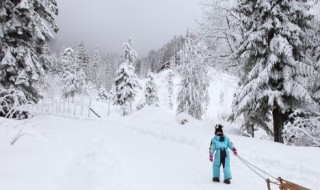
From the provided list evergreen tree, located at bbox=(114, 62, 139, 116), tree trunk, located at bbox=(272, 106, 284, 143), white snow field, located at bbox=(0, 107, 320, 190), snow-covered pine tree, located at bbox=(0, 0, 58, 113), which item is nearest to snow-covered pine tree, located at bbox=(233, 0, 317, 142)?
tree trunk, located at bbox=(272, 106, 284, 143)

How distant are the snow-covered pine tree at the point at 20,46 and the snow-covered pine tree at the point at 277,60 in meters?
11.4

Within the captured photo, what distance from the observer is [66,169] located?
7.05 metres

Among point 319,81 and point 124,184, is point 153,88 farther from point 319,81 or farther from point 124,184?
point 124,184

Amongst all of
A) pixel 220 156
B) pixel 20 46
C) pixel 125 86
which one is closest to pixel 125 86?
pixel 125 86

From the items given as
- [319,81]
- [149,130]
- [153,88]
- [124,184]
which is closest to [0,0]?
[149,130]

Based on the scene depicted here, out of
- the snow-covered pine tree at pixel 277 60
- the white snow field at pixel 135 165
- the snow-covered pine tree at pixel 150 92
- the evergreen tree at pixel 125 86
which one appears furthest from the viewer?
the snow-covered pine tree at pixel 150 92

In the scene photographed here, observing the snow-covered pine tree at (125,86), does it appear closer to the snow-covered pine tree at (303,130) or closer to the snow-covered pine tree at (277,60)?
the snow-covered pine tree at (277,60)

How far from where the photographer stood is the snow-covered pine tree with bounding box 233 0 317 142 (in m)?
13.1

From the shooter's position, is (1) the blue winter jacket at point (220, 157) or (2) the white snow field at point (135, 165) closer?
(2) the white snow field at point (135, 165)

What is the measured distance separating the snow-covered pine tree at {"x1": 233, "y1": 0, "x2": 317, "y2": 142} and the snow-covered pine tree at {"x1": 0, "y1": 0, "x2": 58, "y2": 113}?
447 inches

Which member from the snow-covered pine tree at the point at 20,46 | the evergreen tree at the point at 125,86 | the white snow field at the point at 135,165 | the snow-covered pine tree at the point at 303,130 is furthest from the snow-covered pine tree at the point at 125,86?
the snow-covered pine tree at the point at 303,130

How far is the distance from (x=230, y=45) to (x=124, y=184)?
1219 cm

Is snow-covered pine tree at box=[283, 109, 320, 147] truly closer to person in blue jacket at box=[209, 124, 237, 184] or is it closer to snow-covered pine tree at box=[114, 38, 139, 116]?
person in blue jacket at box=[209, 124, 237, 184]

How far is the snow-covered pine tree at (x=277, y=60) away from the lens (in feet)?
43.0
